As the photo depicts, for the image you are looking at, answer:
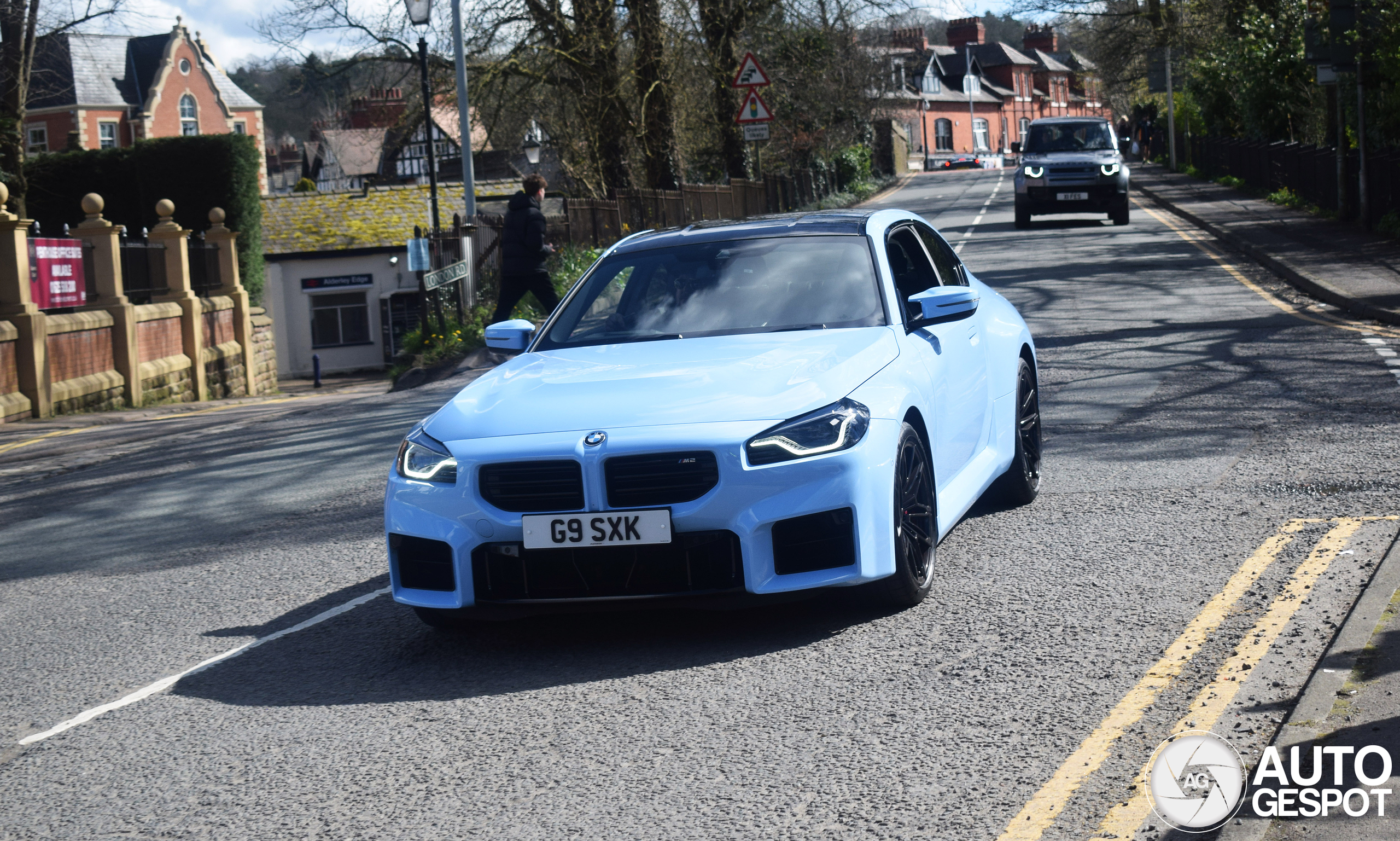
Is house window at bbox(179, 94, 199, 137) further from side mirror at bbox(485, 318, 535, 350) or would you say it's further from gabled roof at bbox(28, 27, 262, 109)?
side mirror at bbox(485, 318, 535, 350)

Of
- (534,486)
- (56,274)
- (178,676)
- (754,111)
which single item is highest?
(754,111)

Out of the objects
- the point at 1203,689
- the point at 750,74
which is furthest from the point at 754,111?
the point at 1203,689

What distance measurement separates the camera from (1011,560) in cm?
607

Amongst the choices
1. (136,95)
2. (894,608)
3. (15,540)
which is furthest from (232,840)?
(136,95)

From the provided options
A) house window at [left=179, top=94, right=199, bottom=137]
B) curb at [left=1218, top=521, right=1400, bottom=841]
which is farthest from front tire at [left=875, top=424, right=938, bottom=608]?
house window at [left=179, top=94, right=199, bottom=137]

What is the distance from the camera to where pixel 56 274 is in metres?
19.7

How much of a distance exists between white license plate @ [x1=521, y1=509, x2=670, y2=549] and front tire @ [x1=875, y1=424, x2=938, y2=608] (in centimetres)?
89

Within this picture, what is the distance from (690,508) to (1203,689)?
169 cm

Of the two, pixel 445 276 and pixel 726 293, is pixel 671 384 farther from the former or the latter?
pixel 445 276

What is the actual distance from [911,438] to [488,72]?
23921 mm

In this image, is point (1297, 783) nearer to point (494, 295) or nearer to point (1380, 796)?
point (1380, 796)

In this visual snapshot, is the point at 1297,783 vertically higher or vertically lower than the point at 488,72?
lower

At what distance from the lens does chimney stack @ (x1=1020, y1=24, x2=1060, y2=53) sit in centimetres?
13625

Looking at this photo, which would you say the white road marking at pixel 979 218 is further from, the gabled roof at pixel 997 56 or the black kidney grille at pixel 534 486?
the gabled roof at pixel 997 56
